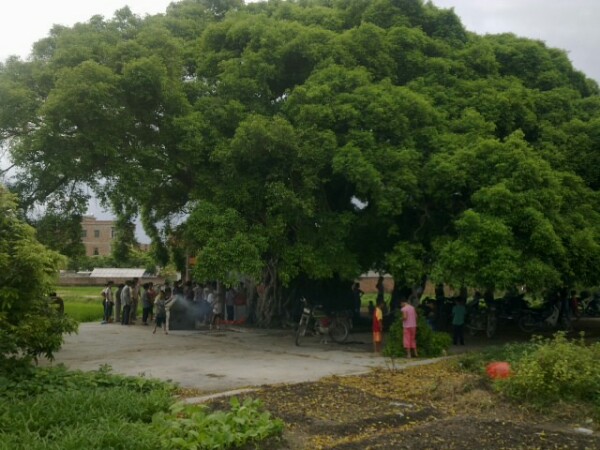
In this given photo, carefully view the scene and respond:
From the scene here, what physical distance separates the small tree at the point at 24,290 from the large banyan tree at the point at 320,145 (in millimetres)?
4638

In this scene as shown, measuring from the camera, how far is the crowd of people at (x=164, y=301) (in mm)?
21109

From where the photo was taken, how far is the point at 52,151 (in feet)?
47.8

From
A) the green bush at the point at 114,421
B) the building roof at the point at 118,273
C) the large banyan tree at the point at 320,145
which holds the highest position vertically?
the large banyan tree at the point at 320,145

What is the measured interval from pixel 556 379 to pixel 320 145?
7.84 meters

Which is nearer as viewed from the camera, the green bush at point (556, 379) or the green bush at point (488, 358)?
the green bush at point (556, 379)

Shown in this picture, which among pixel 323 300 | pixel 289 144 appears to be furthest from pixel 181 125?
pixel 323 300

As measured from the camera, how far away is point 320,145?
48.9 ft

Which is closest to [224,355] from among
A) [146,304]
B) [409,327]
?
[409,327]

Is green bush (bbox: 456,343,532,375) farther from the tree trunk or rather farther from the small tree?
the tree trunk

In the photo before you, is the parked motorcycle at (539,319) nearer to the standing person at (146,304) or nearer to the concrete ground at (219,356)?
the concrete ground at (219,356)

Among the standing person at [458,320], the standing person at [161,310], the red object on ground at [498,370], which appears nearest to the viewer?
the red object on ground at [498,370]

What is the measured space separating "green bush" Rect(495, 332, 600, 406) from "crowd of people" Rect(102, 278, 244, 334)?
13.0 metres

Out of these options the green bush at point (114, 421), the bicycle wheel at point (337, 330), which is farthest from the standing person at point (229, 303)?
the green bush at point (114, 421)

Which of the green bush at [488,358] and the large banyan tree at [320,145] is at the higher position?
the large banyan tree at [320,145]
